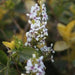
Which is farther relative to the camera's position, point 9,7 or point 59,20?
point 59,20

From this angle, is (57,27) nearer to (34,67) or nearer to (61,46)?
(61,46)

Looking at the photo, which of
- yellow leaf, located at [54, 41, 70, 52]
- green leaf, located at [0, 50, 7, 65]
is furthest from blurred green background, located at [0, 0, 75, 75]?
green leaf, located at [0, 50, 7, 65]

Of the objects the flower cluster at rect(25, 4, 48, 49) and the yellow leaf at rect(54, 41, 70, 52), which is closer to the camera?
the flower cluster at rect(25, 4, 48, 49)

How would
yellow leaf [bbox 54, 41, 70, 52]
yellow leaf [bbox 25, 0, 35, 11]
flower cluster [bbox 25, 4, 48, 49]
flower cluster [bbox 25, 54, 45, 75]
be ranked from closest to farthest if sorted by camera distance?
1. flower cluster [bbox 25, 54, 45, 75]
2. flower cluster [bbox 25, 4, 48, 49]
3. yellow leaf [bbox 54, 41, 70, 52]
4. yellow leaf [bbox 25, 0, 35, 11]

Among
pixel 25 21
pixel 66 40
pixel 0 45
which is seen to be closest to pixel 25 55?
pixel 0 45

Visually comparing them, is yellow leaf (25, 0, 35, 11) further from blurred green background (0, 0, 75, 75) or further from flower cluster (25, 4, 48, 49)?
flower cluster (25, 4, 48, 49)

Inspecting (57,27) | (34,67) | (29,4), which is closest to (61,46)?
(57,27)

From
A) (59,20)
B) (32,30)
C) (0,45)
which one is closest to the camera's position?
(32,30)

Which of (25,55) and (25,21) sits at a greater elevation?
(25,21)

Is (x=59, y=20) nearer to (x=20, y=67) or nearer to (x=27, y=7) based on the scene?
(x=27, y=7)
